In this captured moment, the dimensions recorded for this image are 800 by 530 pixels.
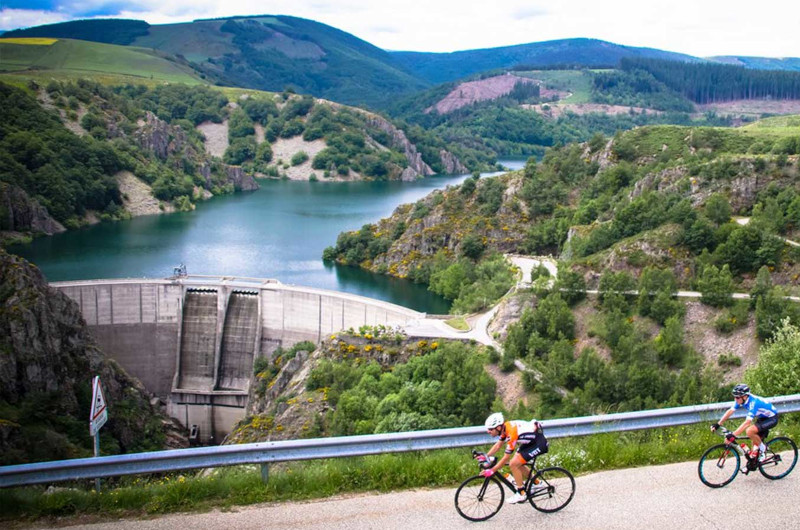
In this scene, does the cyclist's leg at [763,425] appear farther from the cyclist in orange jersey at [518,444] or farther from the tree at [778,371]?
the tree at [778,371]

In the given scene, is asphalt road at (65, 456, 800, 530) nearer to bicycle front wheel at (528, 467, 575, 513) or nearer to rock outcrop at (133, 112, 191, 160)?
bicycle front wheel at (528, 467, 575, 513)

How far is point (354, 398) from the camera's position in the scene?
38344 mm

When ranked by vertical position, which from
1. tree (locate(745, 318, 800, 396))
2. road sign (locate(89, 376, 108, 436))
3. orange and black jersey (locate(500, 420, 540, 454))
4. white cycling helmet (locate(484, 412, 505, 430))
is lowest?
road sign (locate(89, 376, 108, 436))

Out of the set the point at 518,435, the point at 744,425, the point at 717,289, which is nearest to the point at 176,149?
the point at 717,289

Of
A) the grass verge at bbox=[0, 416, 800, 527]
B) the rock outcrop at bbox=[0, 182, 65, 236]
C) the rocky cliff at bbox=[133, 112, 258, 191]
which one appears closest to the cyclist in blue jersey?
the grass verge at bbox=[0, 416, 800, 527]

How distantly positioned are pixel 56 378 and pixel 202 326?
11.3 metres

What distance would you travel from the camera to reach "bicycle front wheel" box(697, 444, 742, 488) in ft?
34.6

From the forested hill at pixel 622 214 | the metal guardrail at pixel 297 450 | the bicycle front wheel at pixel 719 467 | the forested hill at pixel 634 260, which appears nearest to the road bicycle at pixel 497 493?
the metal guardrail at pixel 297 450

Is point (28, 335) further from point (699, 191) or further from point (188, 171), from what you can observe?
point (188, 171)

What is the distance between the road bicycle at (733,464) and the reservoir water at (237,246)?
188 ft

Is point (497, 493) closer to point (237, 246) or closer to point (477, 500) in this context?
point (477, 500)

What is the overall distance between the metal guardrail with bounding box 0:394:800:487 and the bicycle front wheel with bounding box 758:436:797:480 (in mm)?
773

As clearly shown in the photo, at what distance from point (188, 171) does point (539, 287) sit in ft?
359

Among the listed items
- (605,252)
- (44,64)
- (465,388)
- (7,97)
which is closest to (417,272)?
(605,252)
